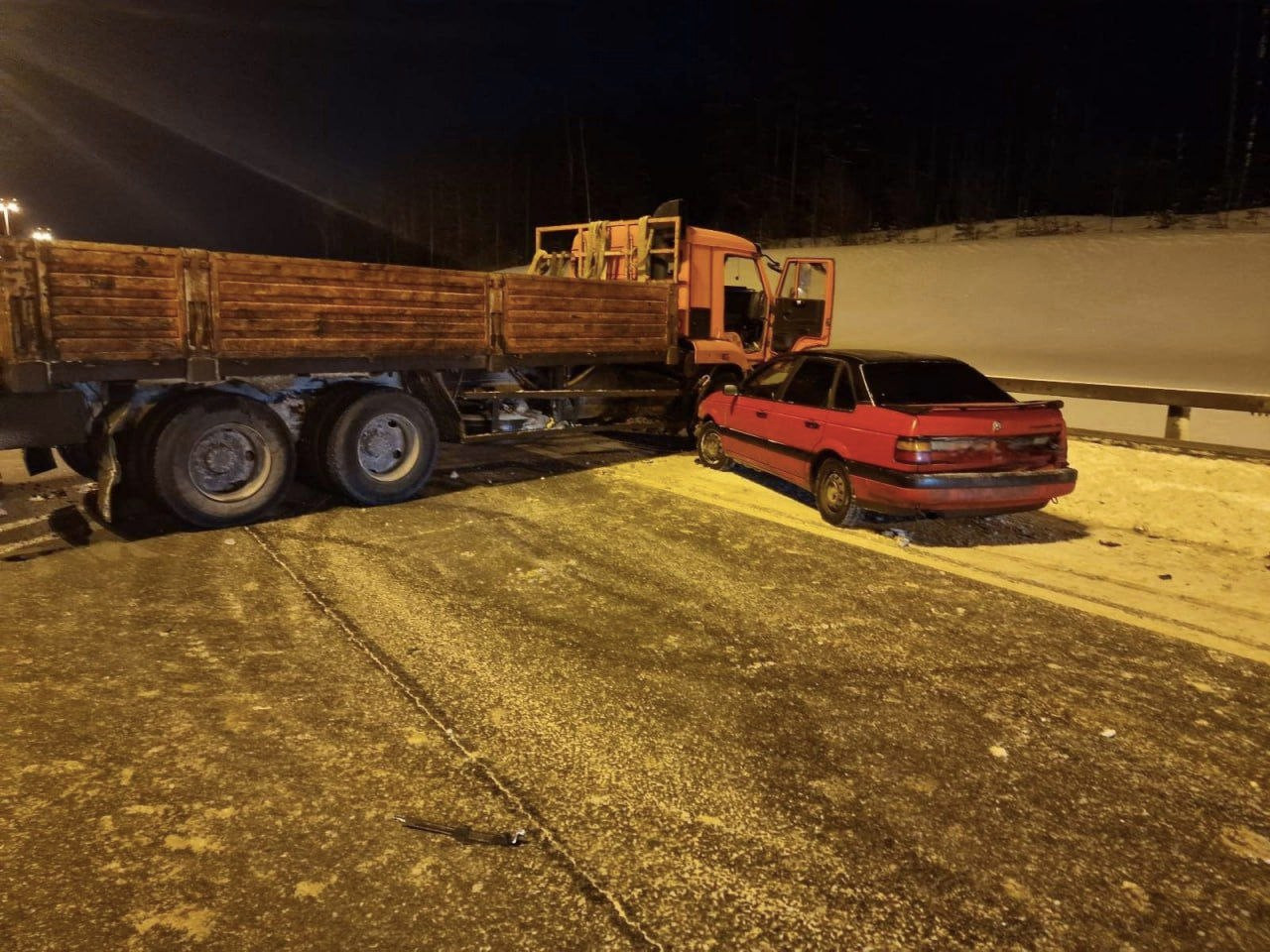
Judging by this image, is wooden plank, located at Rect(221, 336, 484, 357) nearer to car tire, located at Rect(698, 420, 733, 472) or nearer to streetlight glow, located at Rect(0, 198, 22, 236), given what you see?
car tire, located at Rect(698, 420, 733, 472)

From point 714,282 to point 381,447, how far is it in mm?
5609

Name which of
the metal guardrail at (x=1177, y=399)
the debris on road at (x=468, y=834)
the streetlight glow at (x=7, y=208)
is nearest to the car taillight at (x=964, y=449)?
the metal guardrail at (x=1177, y=399)

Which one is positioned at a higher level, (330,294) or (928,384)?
(330,294)

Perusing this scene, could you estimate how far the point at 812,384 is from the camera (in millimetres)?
7672

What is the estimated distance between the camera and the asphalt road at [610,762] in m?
2.49

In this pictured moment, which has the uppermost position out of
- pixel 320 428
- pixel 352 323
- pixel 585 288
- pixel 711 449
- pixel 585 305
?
pixel 585 288

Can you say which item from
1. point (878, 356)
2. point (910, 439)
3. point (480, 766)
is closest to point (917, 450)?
point (910, 439)

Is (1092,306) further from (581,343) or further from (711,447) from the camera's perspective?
(581,343)

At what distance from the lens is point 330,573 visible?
5.74 meters

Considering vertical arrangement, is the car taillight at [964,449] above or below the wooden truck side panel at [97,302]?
below

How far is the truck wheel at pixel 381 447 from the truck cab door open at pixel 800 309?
587 centimetres

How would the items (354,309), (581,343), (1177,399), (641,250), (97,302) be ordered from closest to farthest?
(97,302)
(354,309)
(1177,399)
(581,343)
(641,250)

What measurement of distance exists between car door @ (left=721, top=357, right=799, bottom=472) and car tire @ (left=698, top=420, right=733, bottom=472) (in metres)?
0.44

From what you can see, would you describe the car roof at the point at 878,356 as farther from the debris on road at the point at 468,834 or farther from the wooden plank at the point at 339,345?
the debris on road at the point at 468,834
